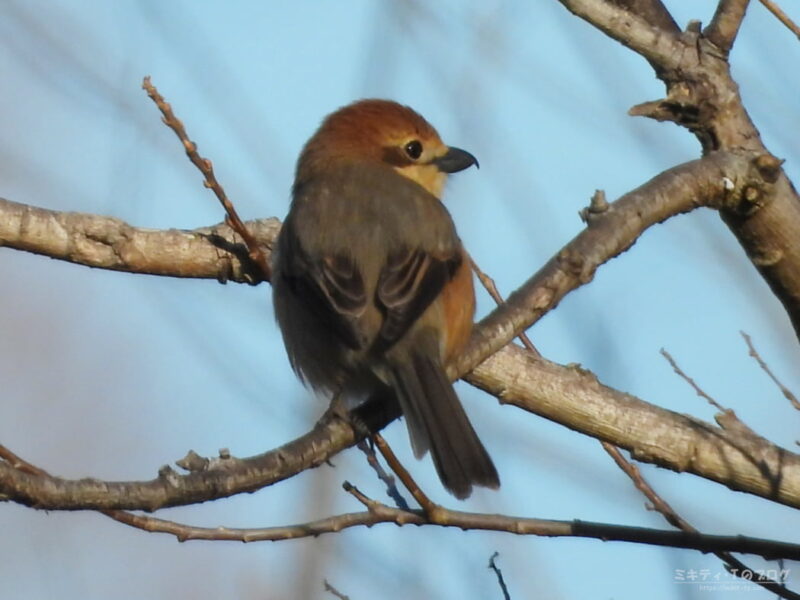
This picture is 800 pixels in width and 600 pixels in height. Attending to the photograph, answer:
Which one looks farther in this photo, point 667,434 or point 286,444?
point 667,434

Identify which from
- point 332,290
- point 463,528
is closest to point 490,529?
point 463,528

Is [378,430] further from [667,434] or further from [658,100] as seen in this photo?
[658,100]

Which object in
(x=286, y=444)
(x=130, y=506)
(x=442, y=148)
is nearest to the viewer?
(x=130, y=506)

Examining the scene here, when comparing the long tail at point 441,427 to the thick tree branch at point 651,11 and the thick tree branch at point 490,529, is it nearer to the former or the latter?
the thick tree branch at point 490,529

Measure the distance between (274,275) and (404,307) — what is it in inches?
25.4

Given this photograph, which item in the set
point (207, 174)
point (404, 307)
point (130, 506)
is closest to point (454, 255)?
point (404, 307)

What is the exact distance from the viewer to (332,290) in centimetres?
403

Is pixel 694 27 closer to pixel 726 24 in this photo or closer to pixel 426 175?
pixel 726 24

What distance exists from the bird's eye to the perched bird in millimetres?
255

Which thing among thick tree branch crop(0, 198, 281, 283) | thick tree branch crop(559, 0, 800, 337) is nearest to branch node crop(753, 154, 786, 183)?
thick tree branch crop(559, 0, 800, 337)

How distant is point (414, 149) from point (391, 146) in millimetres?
99

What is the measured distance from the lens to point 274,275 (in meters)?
4.39

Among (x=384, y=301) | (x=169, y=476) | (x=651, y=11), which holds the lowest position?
(x=169, y=476)

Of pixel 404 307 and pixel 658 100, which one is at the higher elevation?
pixel 658 100
